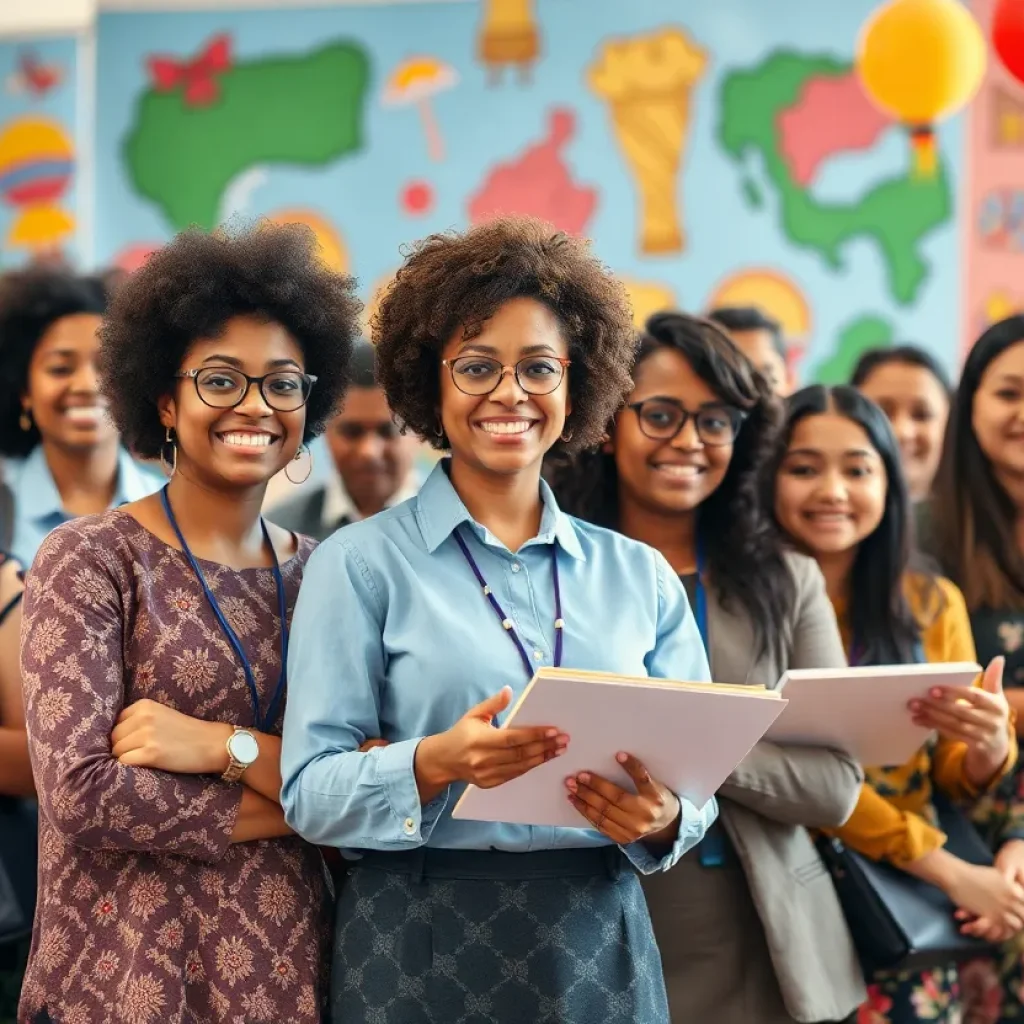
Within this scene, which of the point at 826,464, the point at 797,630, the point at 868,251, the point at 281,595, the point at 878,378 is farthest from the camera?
the point at 868,251

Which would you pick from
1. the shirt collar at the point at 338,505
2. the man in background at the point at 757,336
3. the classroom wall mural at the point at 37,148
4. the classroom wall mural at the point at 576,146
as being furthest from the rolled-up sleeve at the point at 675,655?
the classroom wall mural at the point at 37,148

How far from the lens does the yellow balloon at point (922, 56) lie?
423cm

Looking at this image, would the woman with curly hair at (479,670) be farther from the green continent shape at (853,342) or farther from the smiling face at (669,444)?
the green continent shape at (853,342)

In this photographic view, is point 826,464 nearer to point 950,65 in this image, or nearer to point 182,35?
point 950,65

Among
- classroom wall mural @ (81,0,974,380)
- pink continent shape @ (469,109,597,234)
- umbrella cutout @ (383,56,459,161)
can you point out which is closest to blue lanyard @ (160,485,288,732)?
classroom wall mural @ (81,0,974,380)

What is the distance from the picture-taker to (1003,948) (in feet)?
9.97

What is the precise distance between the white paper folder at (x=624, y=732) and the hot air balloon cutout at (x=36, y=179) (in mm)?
4844

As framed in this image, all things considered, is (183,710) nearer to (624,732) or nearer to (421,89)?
(624,732)

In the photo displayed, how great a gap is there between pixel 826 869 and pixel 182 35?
486cm

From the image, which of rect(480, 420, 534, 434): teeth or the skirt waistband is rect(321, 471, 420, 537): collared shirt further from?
the skirt waistband

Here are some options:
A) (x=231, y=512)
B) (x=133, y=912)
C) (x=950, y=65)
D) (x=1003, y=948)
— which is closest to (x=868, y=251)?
(x=950, y=65)

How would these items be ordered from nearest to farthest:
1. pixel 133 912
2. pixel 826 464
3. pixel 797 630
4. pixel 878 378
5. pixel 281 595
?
pixel 133 912 < pixel 281 595 < pixel 797 630 < pixel 826 464 < pixel 878 378

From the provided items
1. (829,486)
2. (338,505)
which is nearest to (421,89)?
(338,505)

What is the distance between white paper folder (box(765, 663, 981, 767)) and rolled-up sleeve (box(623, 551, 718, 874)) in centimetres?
20
